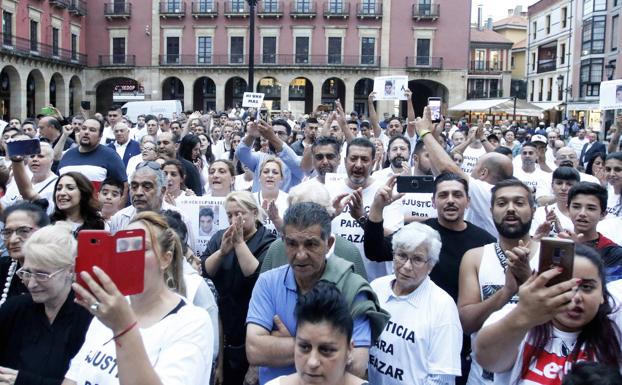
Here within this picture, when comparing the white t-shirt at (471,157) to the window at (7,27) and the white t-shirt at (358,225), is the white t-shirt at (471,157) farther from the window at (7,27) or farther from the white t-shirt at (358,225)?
the window at (7,27)

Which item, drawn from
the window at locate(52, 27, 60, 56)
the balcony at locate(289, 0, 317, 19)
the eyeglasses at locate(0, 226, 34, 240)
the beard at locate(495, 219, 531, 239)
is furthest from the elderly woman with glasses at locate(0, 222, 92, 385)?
the balcony at locate(289, 0, 317, 19)

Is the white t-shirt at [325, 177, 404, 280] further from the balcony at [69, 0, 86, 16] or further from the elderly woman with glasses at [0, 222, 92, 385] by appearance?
the balcony at [69, 0, 86, 16]

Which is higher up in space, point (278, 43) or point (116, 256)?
point (278, 43)

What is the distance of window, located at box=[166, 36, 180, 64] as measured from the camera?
43688mm

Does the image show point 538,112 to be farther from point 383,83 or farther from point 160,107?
point 383,83

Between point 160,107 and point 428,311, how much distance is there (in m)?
25.2

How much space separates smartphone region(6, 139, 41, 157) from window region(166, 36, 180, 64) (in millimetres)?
40044

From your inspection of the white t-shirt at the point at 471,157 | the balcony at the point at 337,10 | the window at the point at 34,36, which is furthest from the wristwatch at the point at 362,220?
the balcony at the point at 337,10

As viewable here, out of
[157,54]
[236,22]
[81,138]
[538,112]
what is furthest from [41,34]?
[81,138]

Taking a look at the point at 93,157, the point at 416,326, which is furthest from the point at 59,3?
the point at 416,326

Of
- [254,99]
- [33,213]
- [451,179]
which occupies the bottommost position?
[33,213]

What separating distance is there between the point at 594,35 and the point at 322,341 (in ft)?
148

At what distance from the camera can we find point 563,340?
8.79 ft

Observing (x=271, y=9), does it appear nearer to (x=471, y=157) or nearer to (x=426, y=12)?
(x=426, y=12)
